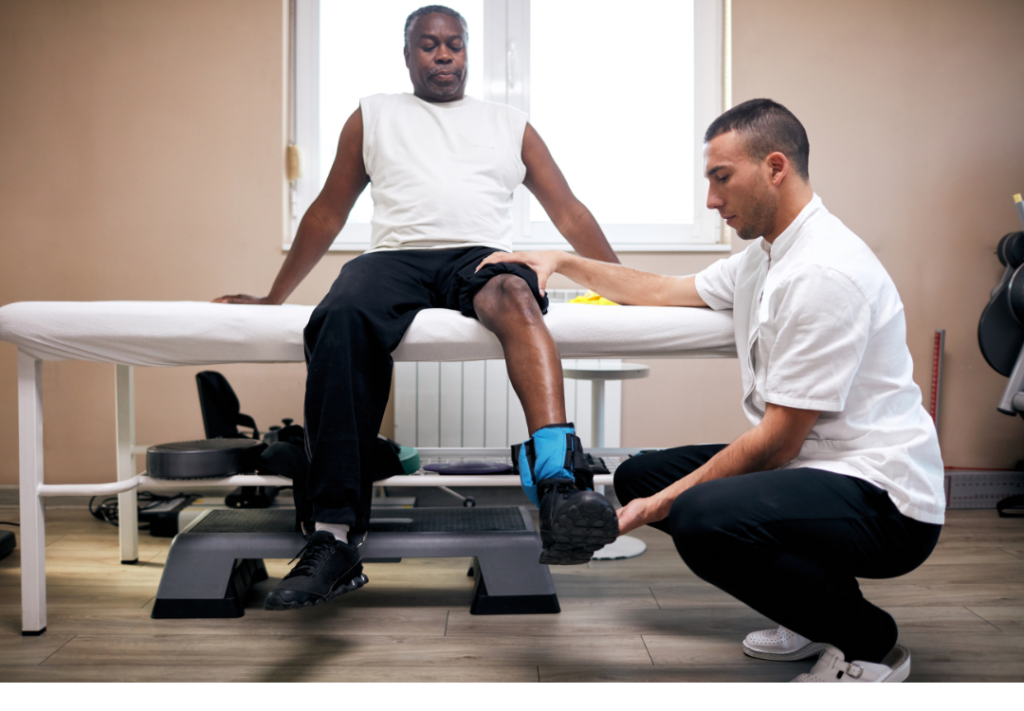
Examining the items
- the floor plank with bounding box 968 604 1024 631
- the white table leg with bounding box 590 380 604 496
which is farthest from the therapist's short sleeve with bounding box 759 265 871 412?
the white table leg with bounding box 590 380 604 496

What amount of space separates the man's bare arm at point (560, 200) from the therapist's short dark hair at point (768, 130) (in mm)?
572

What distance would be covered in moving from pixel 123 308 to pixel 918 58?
2.86 meters

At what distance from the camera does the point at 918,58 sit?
2.70 m

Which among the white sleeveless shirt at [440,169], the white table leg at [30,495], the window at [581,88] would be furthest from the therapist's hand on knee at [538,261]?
the window at [581,88]

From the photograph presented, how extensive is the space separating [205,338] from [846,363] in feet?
3.74

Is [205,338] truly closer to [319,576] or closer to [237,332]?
[237,332]

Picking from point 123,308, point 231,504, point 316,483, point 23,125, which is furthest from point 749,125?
point 23,125

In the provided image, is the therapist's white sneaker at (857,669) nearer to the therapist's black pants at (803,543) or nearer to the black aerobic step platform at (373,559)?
the therapist's black pants at (803,543)

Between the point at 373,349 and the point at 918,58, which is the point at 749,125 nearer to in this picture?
the point at 373,349

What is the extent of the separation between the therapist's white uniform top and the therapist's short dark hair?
96 mm

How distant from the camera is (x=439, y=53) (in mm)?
1655

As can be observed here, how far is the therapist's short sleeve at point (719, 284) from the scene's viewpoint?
56.2 inches

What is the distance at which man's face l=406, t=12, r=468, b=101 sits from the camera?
65.2 inches

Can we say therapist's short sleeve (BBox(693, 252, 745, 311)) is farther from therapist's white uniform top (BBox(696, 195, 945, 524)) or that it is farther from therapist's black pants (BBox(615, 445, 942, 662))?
therapist's black pants (BBox(615, 445, 942, 662))
